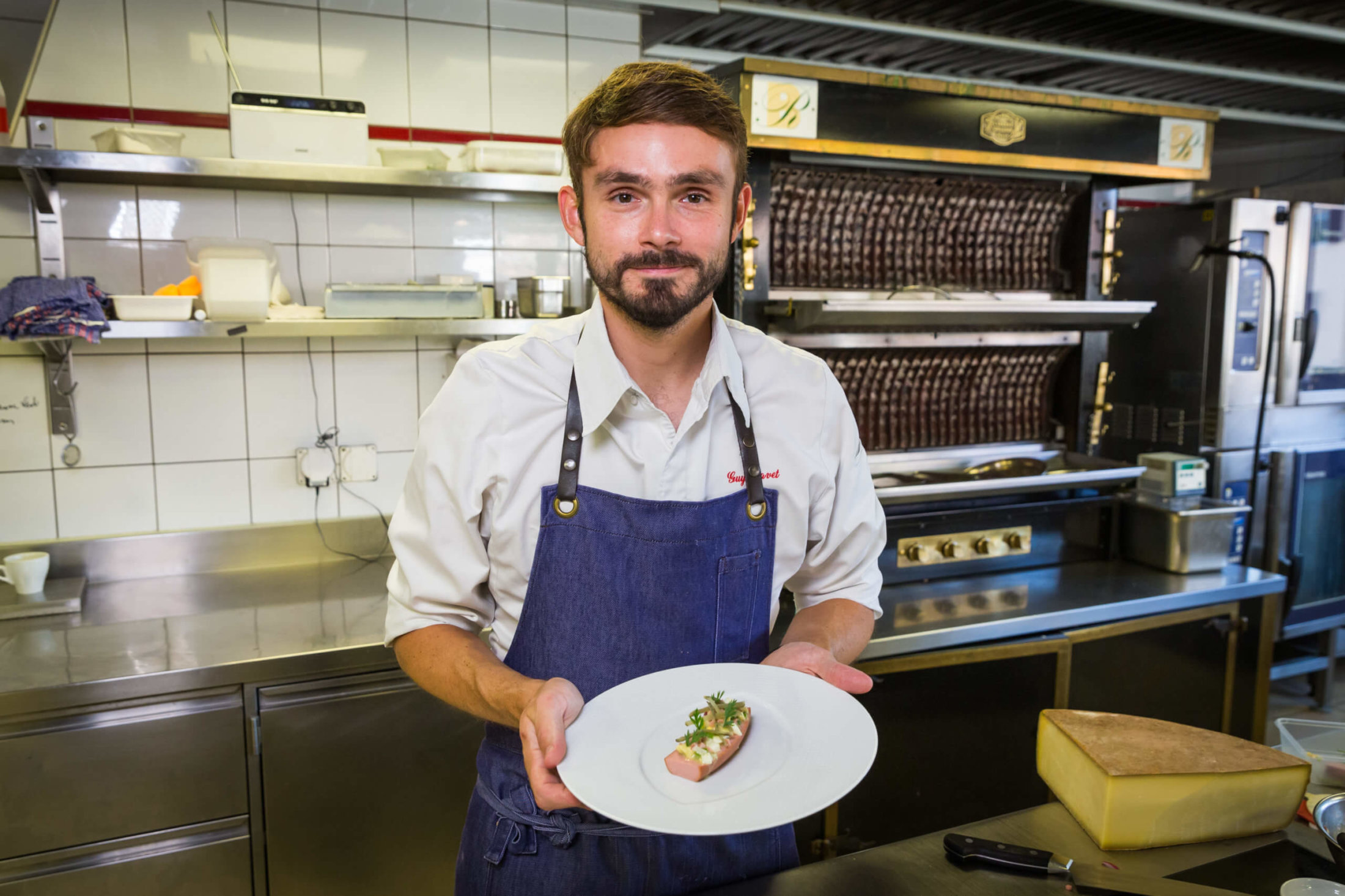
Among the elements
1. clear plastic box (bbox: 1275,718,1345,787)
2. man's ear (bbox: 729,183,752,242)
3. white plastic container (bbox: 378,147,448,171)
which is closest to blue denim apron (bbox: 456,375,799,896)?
man's ear (bbox: 729,183,752,242)

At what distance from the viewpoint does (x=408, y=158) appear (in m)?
2.76

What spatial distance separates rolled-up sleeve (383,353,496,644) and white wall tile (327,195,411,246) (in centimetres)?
174

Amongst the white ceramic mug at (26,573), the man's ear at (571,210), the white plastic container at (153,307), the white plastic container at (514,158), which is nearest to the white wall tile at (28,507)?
the white ceramic mug at (26,573)

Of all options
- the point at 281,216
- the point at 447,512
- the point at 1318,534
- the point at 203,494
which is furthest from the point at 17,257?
the point at 1318,534

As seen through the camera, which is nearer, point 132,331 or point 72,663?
point 72,663

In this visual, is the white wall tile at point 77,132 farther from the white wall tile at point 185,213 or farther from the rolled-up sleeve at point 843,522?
the rolled-up sleeve at point 843,522

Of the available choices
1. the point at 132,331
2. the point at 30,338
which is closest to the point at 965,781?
the point at 132,331

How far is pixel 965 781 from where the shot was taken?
267 cm

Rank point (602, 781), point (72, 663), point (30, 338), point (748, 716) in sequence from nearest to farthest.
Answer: point (602, 781) → point (748, 716) → point (72, 663) → point (30, 338)

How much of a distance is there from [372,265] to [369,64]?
0.65 m

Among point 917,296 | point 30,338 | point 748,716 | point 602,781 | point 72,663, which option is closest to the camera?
point 602,781

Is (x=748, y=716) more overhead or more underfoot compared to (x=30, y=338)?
more underfoot

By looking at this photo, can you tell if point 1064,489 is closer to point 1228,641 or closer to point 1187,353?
point 1228,641

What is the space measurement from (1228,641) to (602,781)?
→ 274 centimetres
